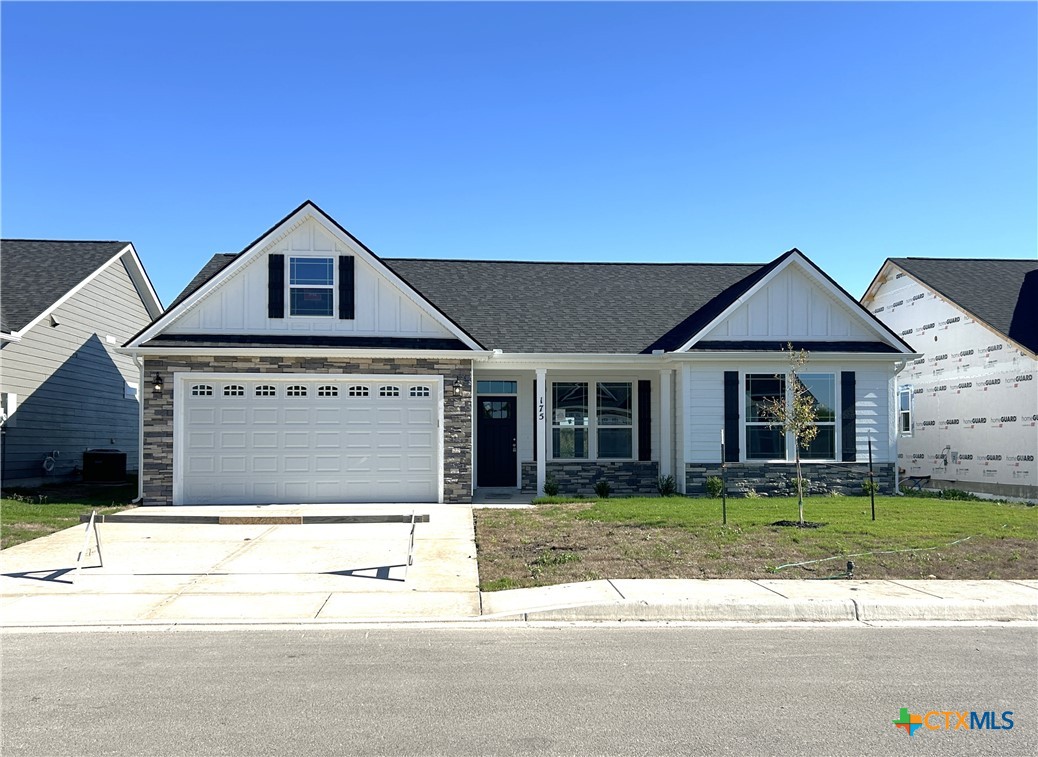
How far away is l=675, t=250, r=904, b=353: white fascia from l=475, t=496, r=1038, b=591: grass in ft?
12.8

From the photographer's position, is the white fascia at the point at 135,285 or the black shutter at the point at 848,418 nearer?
the black shutter at the point at 848,418

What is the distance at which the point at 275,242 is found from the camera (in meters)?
16.4

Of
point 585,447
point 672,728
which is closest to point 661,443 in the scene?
point 585,447

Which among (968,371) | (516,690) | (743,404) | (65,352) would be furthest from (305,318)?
(968,371)

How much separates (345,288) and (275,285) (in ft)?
4.78

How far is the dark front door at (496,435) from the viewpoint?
19109mm

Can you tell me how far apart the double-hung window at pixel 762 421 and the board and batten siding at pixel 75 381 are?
55.4 feet

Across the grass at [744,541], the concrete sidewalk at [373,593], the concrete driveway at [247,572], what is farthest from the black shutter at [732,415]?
the concrete sidewalk at [373,593]

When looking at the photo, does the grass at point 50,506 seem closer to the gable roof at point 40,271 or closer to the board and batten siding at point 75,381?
the board and batten siding at point 75,381

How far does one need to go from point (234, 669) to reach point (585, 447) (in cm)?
1342

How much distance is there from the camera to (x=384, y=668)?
248 inches

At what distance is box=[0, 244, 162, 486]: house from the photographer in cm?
1856

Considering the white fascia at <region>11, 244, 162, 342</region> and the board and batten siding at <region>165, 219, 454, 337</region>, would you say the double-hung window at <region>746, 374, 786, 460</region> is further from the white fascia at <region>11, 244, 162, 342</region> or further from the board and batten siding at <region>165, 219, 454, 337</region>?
the white fascia at <region>11, 244, 162, 342</region>

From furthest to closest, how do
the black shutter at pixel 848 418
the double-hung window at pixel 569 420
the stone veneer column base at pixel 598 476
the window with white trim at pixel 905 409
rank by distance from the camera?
the window with white trim at pixel 905 409 < the double-hung window at pixel 569 420 < the stone veneer column base at pixel 598 476 < the black shutter at pixel 848 418
